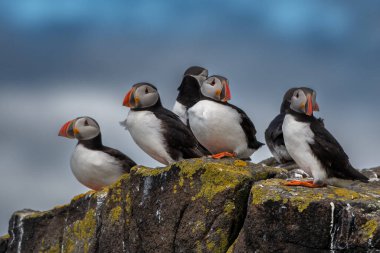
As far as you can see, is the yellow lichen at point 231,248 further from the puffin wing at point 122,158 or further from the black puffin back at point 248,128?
the puffin wing at point 122,158

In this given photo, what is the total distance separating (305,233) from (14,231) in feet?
16.8

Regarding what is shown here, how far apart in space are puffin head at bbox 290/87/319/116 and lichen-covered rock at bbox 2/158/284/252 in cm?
67

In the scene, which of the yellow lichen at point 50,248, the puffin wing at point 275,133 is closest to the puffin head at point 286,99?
the puffin wing at point 275,133

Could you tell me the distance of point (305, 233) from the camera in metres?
7.01

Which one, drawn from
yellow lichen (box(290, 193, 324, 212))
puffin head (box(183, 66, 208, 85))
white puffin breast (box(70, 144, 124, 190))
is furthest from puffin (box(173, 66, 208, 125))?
yellow lichen (box(290, 193, 324, 212))

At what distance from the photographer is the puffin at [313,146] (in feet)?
26.2

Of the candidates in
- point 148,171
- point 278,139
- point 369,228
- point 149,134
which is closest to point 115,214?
point 148,171

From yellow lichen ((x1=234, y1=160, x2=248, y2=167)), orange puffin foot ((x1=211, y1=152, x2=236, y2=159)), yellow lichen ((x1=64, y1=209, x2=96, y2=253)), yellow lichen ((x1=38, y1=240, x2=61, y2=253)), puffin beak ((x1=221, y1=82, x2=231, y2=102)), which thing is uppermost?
puffin beak ((x1=221, y1=82, x2=231, y2=102))

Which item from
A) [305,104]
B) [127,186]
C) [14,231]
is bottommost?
[14,231]

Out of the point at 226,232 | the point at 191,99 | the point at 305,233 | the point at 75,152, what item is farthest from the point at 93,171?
the point at 305,233

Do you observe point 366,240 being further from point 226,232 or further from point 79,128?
point 79,128

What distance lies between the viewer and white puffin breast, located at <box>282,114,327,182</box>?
8.00 metres

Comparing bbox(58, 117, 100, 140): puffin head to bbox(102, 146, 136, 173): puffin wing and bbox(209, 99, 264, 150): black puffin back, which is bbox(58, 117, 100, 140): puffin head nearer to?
bbox(102, 146, 136, 173): puffin wing

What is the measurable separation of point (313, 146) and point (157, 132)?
232 centimetres
